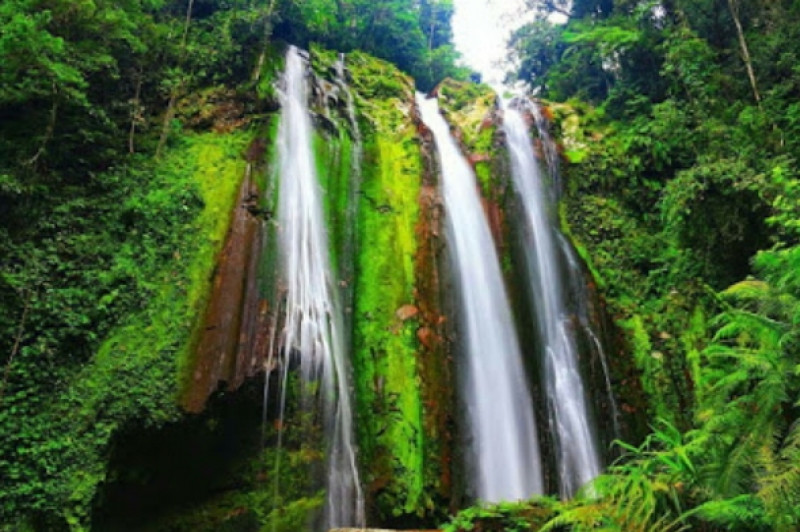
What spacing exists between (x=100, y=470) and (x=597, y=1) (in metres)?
20.0

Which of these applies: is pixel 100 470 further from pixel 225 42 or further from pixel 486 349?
pixel 225 42

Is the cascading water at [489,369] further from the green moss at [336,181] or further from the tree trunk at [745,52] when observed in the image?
the tree trunk at [745,52]

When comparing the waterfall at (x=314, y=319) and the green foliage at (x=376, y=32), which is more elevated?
the green foliage at (x=376, y=32)

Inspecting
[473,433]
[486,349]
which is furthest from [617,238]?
[473,433]

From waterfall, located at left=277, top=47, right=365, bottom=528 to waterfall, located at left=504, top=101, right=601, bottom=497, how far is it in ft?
10.9

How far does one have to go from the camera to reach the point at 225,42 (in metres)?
12.5

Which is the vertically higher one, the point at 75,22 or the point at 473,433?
the point at 75,22

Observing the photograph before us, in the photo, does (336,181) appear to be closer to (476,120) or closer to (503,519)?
(476,120)

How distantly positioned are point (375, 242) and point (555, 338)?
3671 millimetres

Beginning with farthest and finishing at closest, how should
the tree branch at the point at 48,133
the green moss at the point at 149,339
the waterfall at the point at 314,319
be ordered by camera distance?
1. the tree branch at the point at 48,133
2. the waterfall at the point at 314,319
3. the green moss at the point at 149,339

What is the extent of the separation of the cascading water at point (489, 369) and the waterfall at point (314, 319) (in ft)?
6.31

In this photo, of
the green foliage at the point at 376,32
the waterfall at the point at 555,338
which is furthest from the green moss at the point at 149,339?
the green foliage at the point at 376,32

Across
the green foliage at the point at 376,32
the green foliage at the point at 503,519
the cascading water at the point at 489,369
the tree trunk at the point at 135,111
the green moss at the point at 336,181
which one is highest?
the green foliage at the point at 376,32

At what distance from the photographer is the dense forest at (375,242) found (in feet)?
14.9
